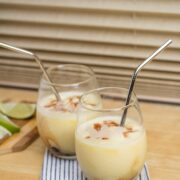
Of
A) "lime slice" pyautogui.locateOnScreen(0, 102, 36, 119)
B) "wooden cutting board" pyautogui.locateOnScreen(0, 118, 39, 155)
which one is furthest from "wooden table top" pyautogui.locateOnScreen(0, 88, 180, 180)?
"lime slice" pyautogui.locateOnScreen(0, 102, 36, 119)

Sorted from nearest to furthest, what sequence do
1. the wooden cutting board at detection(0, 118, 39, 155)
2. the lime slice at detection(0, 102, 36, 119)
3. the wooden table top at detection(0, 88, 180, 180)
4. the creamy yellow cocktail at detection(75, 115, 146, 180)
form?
the creamy yellow cocktail at detection(75, 115, 146, 180) < the wooden table top at detection(0, 88, 180, 180) < the wooden cutting board at detection(0, 118, 39, 155) < the lime slice at detection(0, 102, 36, 119)

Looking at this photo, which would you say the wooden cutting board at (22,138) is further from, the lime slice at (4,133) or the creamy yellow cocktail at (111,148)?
the creamy yellow cocktail at (111,148)

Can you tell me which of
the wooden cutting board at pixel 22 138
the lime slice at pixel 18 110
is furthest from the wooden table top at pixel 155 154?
the lime slice at pixel 18 110

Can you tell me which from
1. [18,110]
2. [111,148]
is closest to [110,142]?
[111,148]

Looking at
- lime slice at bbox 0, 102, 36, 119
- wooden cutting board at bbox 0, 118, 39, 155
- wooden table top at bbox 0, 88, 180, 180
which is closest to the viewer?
wooden table top at bbox 0, 88, 180, 180

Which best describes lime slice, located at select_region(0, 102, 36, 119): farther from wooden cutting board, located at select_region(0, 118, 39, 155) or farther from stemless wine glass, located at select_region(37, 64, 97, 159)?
stemless wine glass, located at select_region(37, 64, 97, 159)

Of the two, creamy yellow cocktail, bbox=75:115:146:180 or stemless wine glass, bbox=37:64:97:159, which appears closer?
creamy yellow cocktail, bbox=75:115:146:180

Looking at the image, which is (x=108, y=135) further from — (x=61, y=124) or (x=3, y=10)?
(x=3, y=10)
